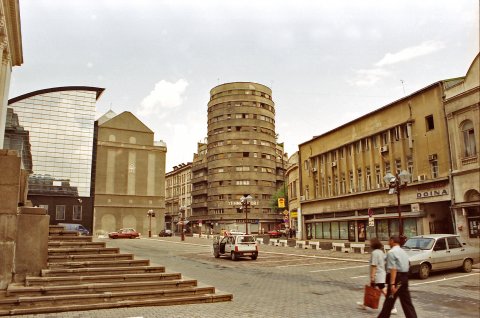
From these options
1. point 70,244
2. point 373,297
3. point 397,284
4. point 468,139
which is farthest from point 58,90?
point 397,284

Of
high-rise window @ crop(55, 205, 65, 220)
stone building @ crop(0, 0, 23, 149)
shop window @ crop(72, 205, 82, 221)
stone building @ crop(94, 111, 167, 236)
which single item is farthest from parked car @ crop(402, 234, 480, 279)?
high-rise window @ crop(55, 205, 65, 220)

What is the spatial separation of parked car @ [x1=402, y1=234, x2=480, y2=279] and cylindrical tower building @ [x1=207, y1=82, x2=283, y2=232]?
66272 millimetres

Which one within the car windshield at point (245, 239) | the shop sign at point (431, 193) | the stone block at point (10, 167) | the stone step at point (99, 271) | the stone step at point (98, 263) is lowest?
the stone step at point (99, 271)

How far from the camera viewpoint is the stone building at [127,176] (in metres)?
69.7

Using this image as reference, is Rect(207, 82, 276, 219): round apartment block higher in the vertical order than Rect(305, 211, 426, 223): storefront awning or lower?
higher

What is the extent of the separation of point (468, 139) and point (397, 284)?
72.6ft

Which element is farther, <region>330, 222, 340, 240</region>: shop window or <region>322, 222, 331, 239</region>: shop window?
<region>322, 222, 331, 239</region>: shop window

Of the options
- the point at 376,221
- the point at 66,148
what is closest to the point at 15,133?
the point at 66,148

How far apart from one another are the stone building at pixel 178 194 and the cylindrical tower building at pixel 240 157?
50.1 ft

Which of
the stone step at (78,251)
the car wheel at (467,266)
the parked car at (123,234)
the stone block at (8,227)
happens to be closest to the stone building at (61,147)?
the parked car at (123,234)

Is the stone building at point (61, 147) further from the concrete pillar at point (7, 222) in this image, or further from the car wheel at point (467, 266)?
the car wheel at point (467, 266)

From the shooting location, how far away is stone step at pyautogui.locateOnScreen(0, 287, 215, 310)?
9.34 metres

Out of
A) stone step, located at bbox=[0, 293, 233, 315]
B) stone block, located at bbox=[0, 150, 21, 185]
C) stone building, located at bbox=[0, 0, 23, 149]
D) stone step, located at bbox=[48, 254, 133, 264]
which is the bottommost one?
stone step, located at bbox=[0, 293, 233, 315]

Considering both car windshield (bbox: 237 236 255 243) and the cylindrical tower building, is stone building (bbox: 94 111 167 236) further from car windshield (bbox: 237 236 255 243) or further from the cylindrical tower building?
car windshield (bbox: 237 236 255 243)
